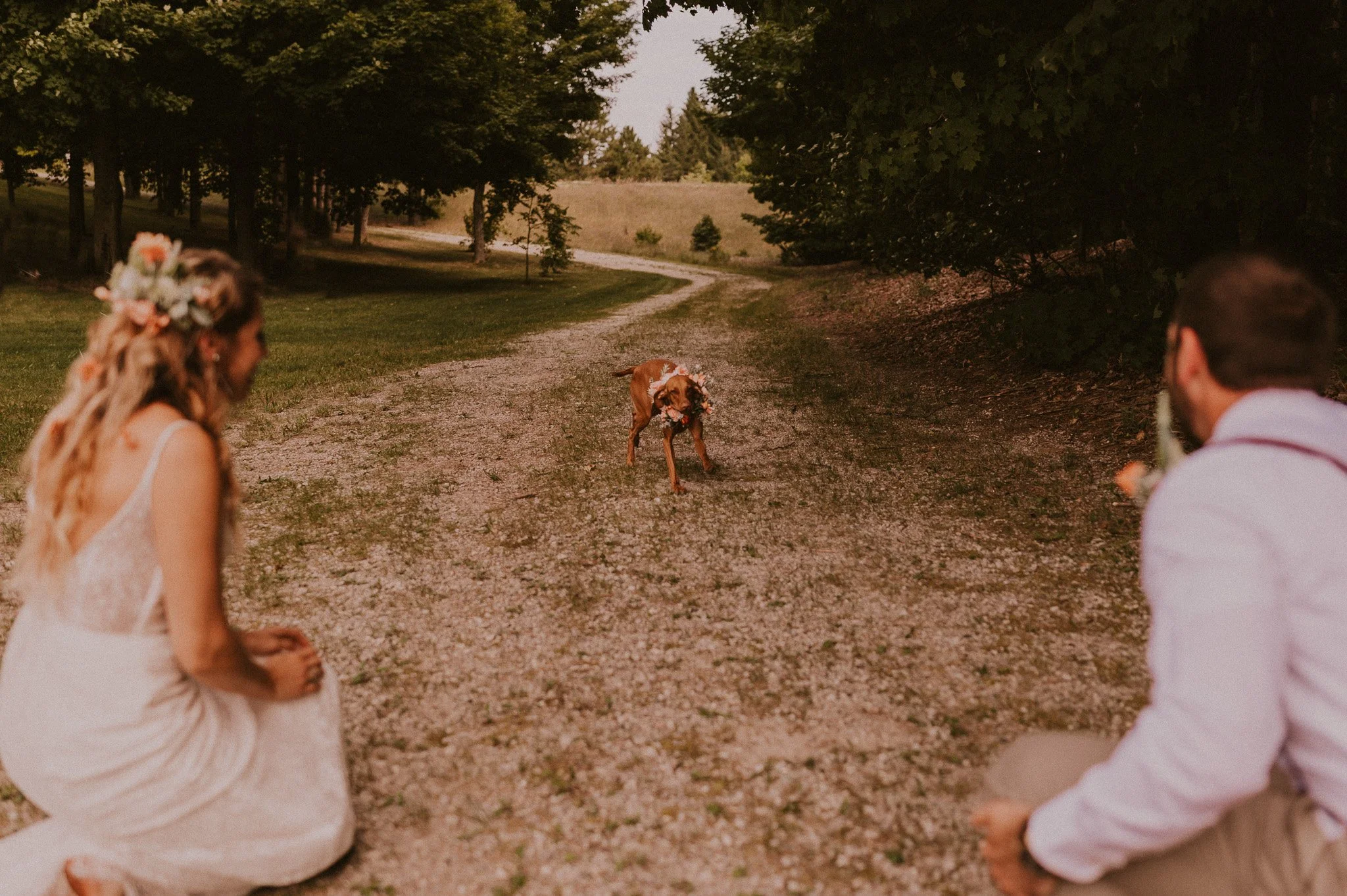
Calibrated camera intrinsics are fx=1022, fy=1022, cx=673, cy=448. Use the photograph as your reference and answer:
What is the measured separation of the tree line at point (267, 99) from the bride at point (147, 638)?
17194 mm

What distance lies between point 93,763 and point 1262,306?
9.21 feet

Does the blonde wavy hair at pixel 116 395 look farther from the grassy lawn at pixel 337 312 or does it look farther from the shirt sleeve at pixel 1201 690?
the grassy lawn at pixel 337 312

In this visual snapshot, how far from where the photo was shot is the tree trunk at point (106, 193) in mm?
22844

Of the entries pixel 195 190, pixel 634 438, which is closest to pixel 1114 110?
pixel 634 438

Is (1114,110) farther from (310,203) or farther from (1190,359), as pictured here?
(310,203)

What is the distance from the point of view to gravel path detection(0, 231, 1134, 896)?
10.6 ft

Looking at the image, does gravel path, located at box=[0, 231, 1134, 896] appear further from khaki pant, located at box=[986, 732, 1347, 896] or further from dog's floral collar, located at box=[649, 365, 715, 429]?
khaki pant, located at box=[986, 732, 1347, 896]

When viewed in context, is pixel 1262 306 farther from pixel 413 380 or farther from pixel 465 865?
pixel 413 380

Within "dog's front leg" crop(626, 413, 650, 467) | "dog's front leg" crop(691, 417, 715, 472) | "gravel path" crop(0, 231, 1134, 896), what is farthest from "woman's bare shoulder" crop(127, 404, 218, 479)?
"dog's front leg" crop(626, 413, 650, 467)

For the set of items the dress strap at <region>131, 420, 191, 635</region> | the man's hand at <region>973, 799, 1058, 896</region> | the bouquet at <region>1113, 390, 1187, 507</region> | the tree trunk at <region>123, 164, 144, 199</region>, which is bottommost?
the man's hand at <region>973, 799, 1058, 896</region>

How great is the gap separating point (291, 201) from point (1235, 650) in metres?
34.0

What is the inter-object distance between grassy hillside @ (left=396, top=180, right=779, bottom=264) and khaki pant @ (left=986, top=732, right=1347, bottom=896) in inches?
1926

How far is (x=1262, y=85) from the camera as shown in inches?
328

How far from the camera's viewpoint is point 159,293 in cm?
244
